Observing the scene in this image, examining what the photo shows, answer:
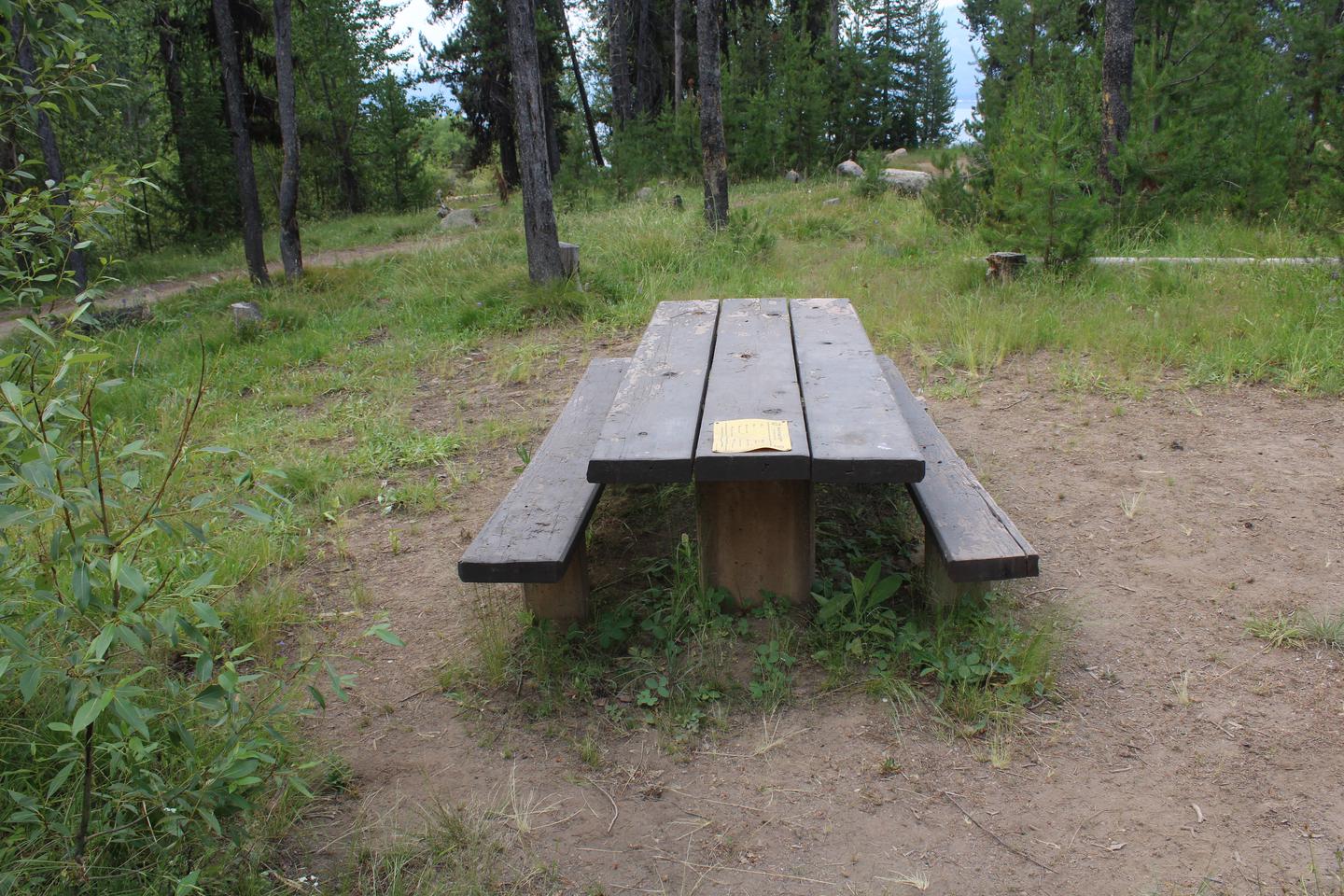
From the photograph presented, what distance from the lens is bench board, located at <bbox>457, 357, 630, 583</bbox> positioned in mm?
2572

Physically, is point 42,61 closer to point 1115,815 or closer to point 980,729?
point 980,729

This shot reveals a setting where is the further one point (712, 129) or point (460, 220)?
point (460, 220)

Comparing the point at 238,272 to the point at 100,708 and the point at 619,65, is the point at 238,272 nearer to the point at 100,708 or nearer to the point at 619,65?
the point at 619,65

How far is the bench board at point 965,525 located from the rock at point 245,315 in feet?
21.2

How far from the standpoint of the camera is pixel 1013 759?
2424 mm

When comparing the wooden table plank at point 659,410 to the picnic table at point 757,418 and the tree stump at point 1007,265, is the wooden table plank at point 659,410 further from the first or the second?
the tree stump at point 1007,265

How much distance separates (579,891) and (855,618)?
1217 millimetres

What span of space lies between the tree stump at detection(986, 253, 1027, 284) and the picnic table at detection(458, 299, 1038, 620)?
3618mm

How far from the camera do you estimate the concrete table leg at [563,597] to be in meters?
2.97

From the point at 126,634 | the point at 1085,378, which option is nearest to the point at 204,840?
the point at 126,634

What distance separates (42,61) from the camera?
2055 millimetres

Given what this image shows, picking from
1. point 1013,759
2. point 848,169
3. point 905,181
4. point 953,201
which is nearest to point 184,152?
point 848,169

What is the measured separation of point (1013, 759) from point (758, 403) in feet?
3.86

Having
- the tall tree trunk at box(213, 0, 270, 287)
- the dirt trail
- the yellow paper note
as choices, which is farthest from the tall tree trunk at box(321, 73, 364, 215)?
the yellow paper note
